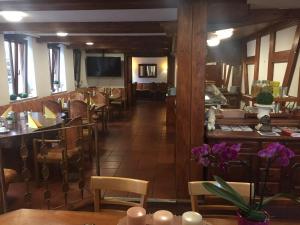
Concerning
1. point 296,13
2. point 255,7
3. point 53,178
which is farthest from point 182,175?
point 296,13

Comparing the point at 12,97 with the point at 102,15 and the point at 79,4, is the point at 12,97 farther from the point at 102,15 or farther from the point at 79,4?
the point at 79,4

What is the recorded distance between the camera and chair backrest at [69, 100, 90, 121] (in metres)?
5.11

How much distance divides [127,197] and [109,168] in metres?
1.00

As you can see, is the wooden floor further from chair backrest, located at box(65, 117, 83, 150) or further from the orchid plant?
the orchid plant

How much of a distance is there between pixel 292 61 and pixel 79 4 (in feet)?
9.59

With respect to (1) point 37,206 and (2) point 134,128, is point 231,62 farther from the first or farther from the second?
(1) point 37,206

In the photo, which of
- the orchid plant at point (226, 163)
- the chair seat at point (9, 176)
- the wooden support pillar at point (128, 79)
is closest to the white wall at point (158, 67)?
the wooden support pillar at point (128, 79)

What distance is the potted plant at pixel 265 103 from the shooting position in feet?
10.2

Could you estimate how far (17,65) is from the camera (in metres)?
6.25

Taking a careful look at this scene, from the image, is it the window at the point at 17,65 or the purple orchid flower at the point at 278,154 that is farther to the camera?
the window at the point at 17,65

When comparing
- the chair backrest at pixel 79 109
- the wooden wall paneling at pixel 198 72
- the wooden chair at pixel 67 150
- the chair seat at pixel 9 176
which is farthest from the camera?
the chair backrest at pixel 79 109

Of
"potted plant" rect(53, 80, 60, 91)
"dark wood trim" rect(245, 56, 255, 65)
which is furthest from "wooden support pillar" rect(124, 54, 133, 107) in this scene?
"dark wood trim" rect(245, 56, 255, 65)

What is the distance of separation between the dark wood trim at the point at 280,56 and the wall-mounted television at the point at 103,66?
22.9 feet

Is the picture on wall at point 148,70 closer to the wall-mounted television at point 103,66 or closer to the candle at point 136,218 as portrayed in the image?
the wall-mounted television at point 103,66
